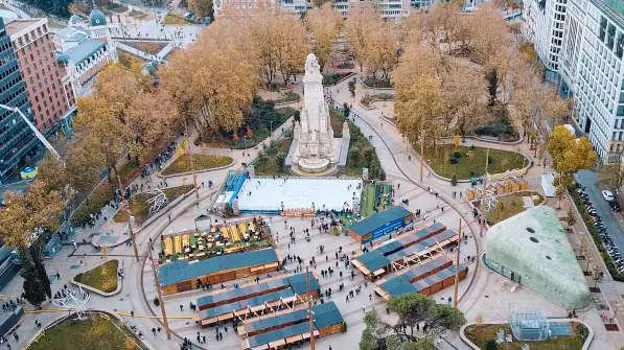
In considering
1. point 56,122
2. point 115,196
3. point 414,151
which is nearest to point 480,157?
point 414,151

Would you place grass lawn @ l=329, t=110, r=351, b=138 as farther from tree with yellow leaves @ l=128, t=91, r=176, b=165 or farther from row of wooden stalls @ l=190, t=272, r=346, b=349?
row of wooden stalls @ l=190, t=272, r=346, b=349

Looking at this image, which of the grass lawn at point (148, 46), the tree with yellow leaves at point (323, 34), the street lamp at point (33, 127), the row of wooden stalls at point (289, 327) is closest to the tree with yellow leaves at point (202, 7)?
the grass lawn at point (148, 46)

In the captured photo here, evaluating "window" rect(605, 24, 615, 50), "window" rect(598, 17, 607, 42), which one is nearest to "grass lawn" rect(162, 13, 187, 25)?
"window" rect(598, 17, 607, 42)

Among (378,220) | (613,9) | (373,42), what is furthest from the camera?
(373,42)

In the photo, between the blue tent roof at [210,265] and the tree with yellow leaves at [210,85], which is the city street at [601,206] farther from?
the tree with yellow leaves at [210,85]

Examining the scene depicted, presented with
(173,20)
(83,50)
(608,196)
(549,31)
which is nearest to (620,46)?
(608,196)

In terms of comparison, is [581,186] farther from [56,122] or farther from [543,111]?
[56,122]

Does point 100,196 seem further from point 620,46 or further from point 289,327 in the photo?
point 620,46
